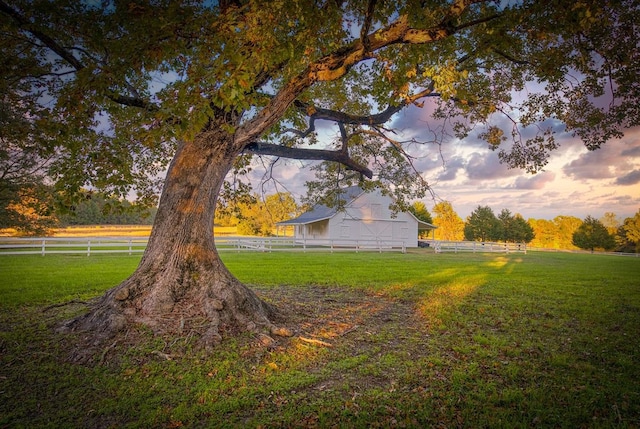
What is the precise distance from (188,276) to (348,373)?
331 cm

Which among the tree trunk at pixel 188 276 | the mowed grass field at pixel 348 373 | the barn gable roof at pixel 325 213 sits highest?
the barn gable roof at pixel 325 213

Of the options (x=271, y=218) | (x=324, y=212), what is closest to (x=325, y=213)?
(x=324, y=212)

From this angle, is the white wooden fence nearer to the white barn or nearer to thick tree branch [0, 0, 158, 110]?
the white barn

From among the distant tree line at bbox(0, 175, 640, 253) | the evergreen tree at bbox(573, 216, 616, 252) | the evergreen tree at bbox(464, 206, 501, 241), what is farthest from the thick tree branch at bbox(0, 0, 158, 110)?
the evergreen tree at bbox(573, 216, 616, 252)

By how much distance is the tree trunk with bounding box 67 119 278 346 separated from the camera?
5.67 m

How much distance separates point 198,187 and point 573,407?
6.17 m

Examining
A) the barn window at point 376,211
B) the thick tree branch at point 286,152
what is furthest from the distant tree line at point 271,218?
the barn window at point 376,211

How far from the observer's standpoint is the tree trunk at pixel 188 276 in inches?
223

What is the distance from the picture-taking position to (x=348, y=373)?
4555 millimetres

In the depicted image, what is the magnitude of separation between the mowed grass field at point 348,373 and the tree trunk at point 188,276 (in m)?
0.41

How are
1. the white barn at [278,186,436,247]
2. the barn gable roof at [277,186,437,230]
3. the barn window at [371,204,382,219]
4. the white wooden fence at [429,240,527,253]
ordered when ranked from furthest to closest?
1. the white wooden fence at [429,240,527,253]
2. the barn window at [371,204,382,219]
3. the white barn at [278,186,436,247]
4. the barn gable roof at [277,186,437,230]

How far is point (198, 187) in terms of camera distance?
249 inches

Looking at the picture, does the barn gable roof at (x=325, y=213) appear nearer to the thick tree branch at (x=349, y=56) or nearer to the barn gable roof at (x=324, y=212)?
the barn gable roof at (x=324, y=212)

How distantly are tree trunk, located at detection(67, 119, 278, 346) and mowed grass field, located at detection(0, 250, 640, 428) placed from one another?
41cm
